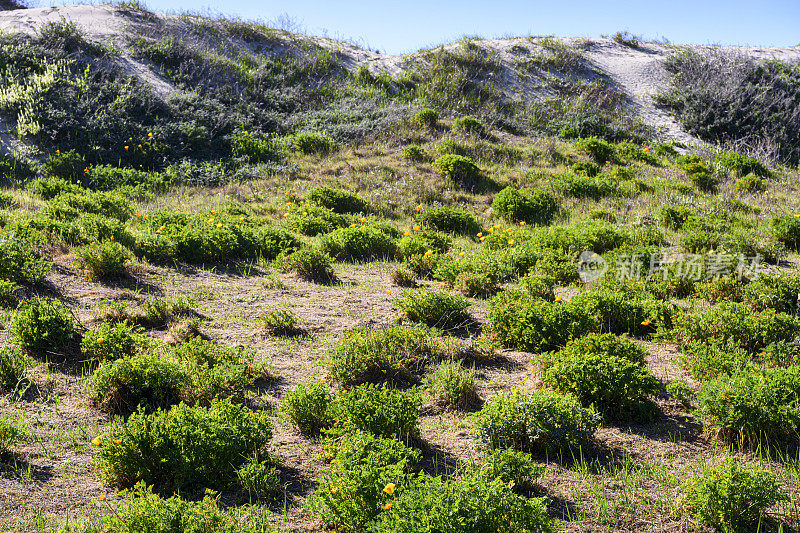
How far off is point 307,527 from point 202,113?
44.3 ft

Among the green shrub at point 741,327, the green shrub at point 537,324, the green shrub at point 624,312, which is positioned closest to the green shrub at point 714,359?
the green shrub at point 741,327

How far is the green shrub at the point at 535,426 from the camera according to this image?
3920 mm

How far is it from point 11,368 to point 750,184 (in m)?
13.1

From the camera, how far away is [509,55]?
21266 mm

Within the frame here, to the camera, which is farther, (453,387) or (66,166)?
(66,166)

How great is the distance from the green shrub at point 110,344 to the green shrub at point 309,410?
1.58 metres

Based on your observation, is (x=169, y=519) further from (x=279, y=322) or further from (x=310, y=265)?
(x=310, y=265)

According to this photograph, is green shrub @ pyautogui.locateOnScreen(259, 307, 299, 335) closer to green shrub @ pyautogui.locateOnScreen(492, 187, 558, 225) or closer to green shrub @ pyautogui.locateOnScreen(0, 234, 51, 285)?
green shrub @ pyautogui.locateOnScreen(0, 234, 51, 285)

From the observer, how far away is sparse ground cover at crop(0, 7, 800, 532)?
3.37 metres

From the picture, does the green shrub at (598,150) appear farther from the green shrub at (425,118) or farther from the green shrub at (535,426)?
the green shrub at (535,426)

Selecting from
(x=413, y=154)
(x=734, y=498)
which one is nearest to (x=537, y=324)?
(x=734, y=498)

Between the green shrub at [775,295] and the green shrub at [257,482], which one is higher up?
the green shrub at [775,295]

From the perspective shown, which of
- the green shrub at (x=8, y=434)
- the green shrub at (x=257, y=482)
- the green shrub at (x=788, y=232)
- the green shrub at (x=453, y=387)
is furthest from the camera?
the green shrub at (x=788, y=232)

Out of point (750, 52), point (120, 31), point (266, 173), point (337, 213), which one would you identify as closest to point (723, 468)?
point (337, 213)
